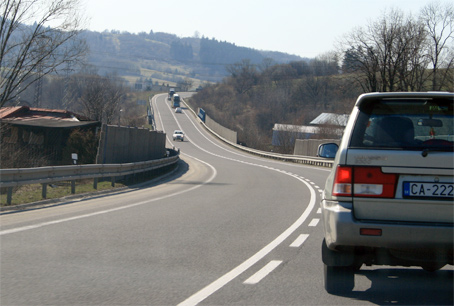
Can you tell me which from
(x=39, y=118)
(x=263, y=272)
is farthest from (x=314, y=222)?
(x=39, y=118)

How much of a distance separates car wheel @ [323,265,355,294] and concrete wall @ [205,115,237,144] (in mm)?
68384

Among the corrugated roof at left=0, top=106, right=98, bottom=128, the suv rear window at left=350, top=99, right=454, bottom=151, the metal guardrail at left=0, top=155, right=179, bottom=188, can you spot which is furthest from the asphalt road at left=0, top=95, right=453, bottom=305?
the corrugated roof at left=0, top=106, right=98, bottom=128

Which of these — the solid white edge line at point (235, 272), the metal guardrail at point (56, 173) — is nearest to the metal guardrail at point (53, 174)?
the metal guardrail at point (56, 173)

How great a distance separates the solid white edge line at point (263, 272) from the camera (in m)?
6.13

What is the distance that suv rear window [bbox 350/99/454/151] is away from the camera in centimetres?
506

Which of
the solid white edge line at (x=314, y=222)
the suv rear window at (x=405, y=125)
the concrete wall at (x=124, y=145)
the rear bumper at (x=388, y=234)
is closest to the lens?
the rear bumper at (x=388, y=234)

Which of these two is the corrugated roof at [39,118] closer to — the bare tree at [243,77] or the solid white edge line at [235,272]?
the solid white edge line at [235,272]

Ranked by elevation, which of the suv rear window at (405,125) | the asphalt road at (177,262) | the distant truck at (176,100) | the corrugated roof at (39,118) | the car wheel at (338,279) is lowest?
the asphalt road at (177,262)

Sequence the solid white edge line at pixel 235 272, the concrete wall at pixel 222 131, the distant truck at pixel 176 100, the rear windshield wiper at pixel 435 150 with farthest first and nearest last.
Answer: the distant truck at pixel 176 100, the concrete wall at pixel 222 131, the solid white edge line at pixel 235 272, the rear windshield wiper at pixel 435 150

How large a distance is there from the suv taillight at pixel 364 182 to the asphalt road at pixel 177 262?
114 cm

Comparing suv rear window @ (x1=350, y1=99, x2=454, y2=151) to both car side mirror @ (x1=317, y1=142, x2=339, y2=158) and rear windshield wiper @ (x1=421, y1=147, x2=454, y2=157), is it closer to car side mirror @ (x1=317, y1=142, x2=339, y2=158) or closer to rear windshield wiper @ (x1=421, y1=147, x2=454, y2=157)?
rear windshield wiper @ (x1=421, y1=147, x2=454, y2=157)

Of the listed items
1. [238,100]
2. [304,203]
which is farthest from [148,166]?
[238,100]

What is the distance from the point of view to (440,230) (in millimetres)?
4738

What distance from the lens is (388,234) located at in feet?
15.9
